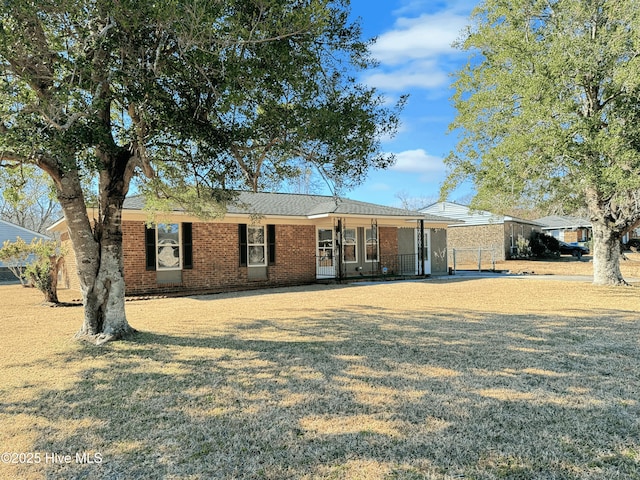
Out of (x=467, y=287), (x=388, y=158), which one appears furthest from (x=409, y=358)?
(x=467, y=287)

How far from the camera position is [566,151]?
1082cm

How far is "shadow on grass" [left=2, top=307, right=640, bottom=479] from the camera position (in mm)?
2918

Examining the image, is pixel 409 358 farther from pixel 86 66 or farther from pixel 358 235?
pixel 358 235

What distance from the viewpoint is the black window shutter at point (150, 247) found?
13258 mm

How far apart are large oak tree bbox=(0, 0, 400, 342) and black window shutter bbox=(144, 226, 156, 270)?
21.5ft

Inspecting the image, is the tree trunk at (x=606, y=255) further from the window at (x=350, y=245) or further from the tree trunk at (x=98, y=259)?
the tree trunk at (x=98, y=259)

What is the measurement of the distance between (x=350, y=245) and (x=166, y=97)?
13.1 m

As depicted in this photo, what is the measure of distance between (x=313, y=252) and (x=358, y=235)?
8.06 feet

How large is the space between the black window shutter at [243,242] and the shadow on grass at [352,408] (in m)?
8.41

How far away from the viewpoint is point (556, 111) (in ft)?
35.9

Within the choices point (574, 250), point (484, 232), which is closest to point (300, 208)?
point (484, 232)

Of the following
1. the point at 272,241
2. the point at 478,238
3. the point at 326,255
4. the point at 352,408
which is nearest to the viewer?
the point at 352,408

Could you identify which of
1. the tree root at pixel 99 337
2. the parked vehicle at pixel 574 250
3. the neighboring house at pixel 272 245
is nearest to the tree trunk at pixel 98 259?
the tree root at pixel 99 337

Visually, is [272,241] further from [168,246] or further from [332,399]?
[332,399]
